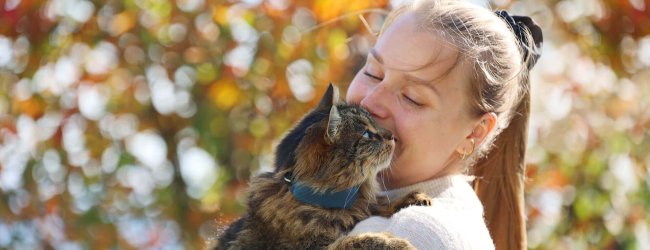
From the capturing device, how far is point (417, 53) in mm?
3170

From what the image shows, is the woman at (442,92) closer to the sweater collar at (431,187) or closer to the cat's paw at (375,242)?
the sweater collar at (431,187)

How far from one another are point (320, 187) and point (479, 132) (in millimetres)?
675

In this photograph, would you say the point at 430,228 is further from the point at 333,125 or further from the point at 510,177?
the point at 510,177

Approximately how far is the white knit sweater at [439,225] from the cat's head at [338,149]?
0.74ft

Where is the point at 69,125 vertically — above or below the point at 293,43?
below

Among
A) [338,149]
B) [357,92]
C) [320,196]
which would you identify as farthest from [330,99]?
[320,196]

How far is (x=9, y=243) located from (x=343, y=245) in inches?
197

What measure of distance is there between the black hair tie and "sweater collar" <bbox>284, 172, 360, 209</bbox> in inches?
40.3

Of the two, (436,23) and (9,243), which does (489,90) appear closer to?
(436,23)

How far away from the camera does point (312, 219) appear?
293 cm

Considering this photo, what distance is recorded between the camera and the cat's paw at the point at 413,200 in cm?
301

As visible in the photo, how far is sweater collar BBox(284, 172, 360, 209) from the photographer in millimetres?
2965

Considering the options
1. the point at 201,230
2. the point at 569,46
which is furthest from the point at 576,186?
the point at 201,230

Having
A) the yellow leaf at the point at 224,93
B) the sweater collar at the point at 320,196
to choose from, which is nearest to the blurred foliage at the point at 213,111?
the yellow leaf at the point at 224,93
